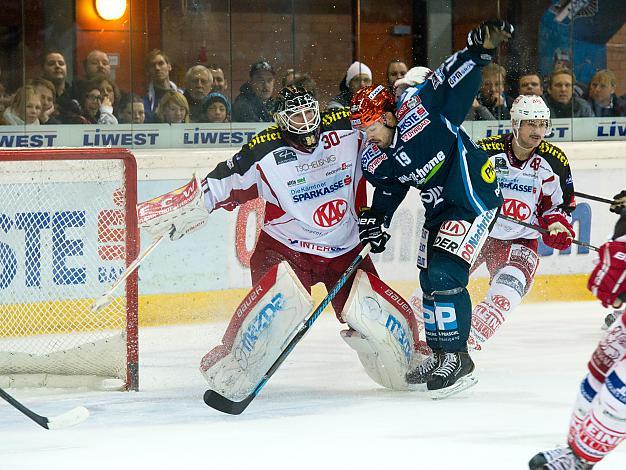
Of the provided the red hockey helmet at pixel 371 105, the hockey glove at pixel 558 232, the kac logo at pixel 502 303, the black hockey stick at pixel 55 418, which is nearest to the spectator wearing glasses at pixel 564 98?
the hockey glove at pixel 558 232

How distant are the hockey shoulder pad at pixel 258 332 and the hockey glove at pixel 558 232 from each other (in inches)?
50.0

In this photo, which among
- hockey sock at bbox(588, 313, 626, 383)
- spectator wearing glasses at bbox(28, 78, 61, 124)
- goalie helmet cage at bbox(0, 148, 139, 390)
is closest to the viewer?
hockey sock at bbox(588, 313, 626, 383)

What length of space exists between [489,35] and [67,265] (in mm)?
1887

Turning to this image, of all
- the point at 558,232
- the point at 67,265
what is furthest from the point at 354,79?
the point at 67,265

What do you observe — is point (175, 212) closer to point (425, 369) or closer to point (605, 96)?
point (425, 369)

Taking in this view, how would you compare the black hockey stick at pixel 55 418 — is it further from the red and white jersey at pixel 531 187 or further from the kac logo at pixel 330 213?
the red and white jersey at pixel 531 187

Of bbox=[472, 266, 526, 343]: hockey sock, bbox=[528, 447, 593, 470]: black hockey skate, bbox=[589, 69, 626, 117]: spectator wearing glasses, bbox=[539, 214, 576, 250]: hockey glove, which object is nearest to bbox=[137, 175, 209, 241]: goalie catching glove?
bbox=[472, 266, 526, 343]: hockey sock

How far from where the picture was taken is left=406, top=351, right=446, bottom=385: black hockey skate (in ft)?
13.1

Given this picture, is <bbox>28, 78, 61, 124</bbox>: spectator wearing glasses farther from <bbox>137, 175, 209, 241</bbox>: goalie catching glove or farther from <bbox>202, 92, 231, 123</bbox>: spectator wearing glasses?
<bbox>137, 175, 209, 241</bbox>: goalie catching glove

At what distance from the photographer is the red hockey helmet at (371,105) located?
12.8 ft

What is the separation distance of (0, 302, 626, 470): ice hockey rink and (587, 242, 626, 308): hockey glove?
0.57 metres

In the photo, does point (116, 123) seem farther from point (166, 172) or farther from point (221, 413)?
point (221, 413)

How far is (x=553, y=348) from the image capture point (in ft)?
16.6

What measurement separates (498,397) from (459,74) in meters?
1.09
